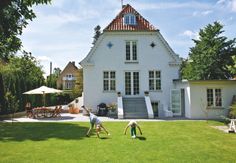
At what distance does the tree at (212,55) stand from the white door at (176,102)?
1692cm

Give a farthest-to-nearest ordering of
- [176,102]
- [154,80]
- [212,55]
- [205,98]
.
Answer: [212,55]
[154,80]
[176,102]
[205,98]

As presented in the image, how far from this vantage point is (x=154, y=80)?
2523 cm

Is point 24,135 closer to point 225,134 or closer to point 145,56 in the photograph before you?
point 225,134

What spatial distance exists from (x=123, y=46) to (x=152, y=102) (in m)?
5.86

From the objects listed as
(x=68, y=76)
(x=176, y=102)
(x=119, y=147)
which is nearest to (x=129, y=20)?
(x=176, y=102)

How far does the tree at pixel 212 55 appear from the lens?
127 ft

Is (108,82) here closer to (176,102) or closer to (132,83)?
(132,83)

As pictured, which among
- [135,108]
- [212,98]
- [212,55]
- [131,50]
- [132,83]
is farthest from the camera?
[212,55]

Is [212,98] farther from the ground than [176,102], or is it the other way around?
[212,98]

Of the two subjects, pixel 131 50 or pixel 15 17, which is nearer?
pixel 15 17

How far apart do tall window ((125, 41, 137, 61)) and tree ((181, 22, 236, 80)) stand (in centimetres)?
1732

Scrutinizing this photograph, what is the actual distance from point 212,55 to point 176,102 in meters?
18.1

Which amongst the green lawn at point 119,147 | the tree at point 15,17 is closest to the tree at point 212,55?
the green lawn at point 119,147

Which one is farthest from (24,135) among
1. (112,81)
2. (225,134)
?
(112,81)
